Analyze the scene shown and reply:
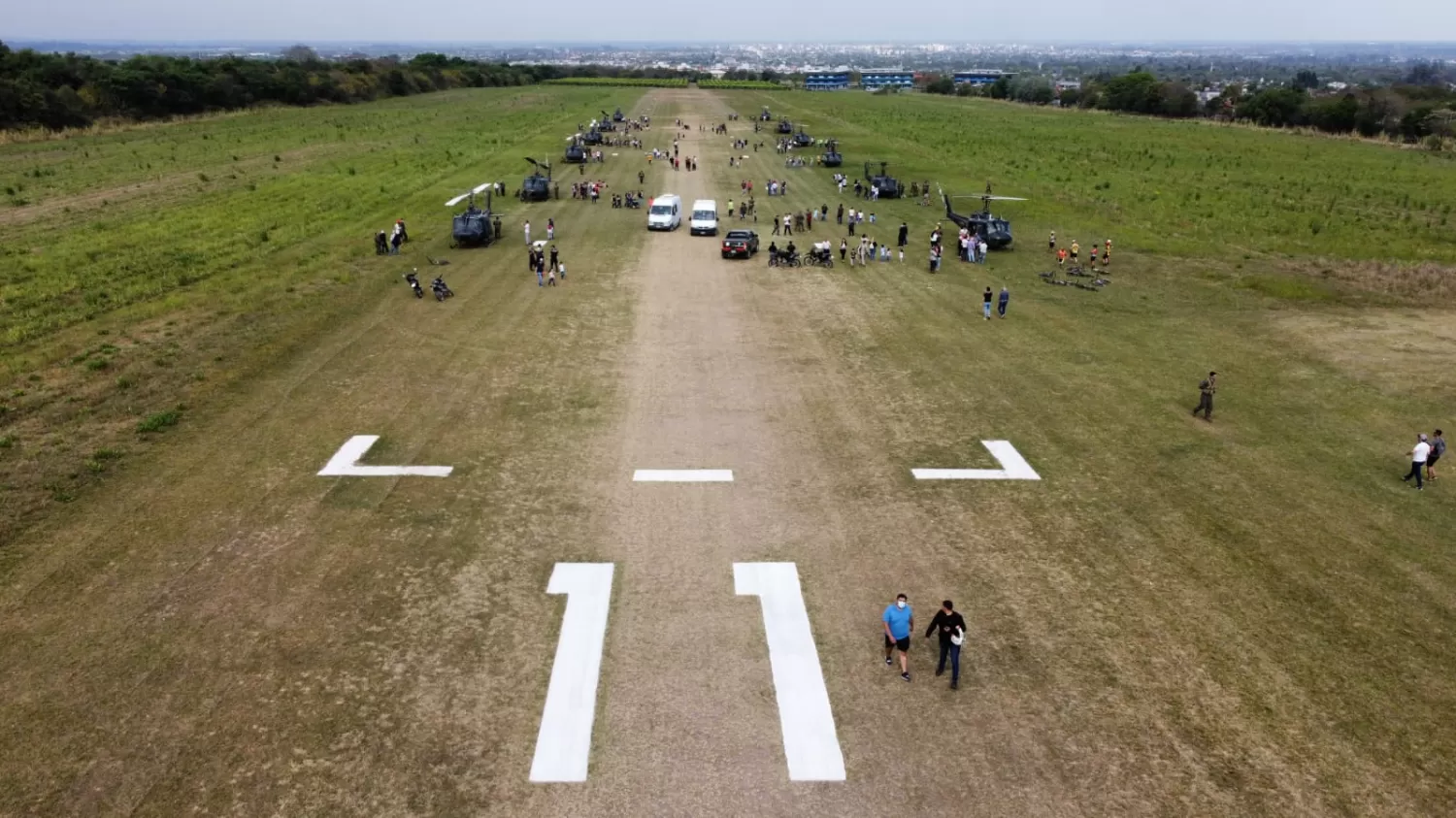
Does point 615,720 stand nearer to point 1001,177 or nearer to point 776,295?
point 776,295

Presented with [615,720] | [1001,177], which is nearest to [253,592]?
[615,720]

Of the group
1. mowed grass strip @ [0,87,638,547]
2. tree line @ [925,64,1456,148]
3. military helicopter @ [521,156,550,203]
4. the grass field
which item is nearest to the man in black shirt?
the grass field

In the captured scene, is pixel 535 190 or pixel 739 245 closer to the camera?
pixel 739 245

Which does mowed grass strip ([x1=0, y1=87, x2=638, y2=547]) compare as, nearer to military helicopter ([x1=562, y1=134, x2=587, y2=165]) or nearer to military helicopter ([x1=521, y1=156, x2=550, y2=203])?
military helicopter ([x1=562, y1=134, x2=587, y2=165])

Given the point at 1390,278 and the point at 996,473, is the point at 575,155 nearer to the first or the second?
the point at 1390,278

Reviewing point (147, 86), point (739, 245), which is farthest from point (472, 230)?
point (147, 86)

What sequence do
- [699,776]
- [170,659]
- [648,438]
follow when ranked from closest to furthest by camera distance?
[699,776]
[170,659]
[648,438]
